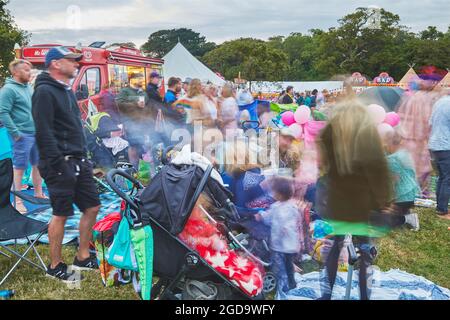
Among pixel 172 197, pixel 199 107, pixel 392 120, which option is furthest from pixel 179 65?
pixel 172 197

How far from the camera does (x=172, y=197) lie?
9.00ft

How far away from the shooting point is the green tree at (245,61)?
35594 mm

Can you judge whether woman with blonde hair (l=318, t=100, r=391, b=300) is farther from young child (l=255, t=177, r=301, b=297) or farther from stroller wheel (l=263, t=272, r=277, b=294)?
stroller wheel (l=263, t=272, r=277, b=294)

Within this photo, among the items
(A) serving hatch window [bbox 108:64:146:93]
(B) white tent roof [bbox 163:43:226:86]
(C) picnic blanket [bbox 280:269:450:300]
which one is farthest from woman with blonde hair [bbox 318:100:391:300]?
(B) white tent roof [bbox 163:43:226:86]

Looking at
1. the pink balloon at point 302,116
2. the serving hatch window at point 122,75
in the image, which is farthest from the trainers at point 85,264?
the serving hatch window at point 122,75

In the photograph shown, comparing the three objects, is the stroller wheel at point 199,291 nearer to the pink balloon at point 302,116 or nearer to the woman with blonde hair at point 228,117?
the woman with blonde hair at point 228,117

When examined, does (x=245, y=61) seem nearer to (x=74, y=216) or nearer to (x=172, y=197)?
(x=74, y=216)

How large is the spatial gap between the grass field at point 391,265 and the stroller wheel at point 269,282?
1001 millimetres

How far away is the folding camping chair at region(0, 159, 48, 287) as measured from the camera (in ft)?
11.2

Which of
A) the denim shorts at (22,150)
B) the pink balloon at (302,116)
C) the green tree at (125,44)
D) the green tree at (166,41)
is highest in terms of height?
the green tree at (166,41)

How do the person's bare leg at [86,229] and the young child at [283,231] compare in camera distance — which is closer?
the young child at [283,231]

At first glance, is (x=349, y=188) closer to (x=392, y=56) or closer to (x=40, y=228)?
(x=40, y=228)

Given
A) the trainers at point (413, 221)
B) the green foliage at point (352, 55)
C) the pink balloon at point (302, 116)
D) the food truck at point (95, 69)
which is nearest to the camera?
the trainers at point (413, 221)
